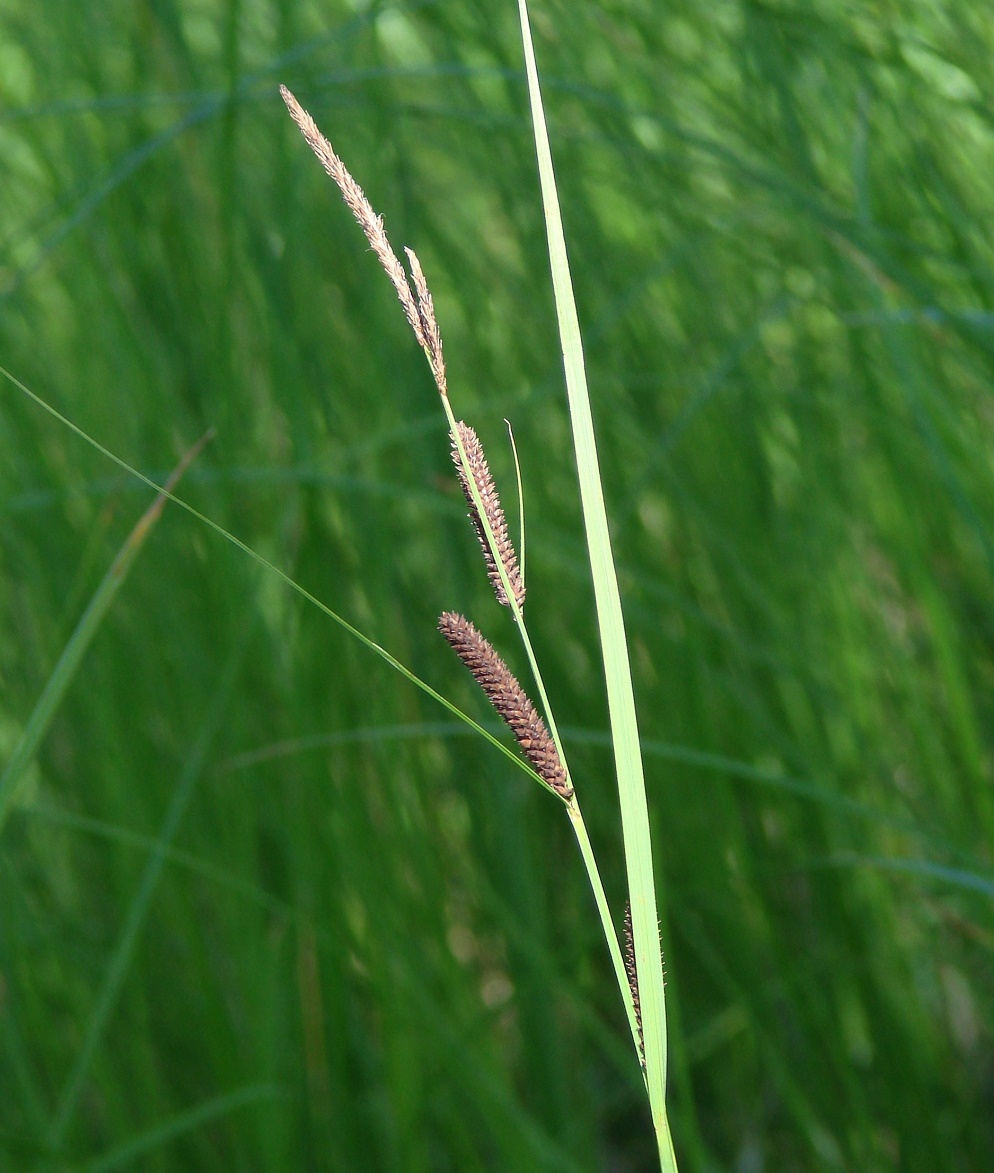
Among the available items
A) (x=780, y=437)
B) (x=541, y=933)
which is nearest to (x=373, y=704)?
(x=541, y=933)

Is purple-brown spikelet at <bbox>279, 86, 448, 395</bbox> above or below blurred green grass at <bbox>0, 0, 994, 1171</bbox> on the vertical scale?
above

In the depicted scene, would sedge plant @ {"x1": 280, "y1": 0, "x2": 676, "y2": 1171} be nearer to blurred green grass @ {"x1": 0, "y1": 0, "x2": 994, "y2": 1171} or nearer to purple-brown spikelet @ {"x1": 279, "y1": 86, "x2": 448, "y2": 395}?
purple-brown spikelet @ {"x1": 279, "y1": 86, "x2": 448, "y2": 395}

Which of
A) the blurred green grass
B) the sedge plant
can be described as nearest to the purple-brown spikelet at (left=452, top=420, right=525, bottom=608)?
the sedge plant

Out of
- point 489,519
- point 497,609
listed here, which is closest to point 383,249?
point 489,519

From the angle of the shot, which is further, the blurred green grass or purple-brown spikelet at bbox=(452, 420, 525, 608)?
the blurred green grass

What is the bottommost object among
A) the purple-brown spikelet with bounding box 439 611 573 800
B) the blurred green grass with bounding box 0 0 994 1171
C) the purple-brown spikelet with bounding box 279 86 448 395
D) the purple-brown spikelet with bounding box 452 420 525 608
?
the blurred green grass with bounding box 0 0 994 1171

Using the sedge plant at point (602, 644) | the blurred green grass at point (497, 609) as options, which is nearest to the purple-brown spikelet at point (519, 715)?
the sedge plant at point (602, 644)

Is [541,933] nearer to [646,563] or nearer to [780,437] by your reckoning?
[646,563]
